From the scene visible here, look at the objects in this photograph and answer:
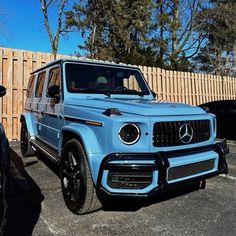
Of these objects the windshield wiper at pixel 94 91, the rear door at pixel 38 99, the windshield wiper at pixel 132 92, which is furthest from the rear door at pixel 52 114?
the windshield wiper at pixel 132 92

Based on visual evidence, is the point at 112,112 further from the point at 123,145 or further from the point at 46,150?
the point at 46,150

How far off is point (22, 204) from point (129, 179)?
1779 millimetres

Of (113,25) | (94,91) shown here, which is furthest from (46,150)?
(113,25)

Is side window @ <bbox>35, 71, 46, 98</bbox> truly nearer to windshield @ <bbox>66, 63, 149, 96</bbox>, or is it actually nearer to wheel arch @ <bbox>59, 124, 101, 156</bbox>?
windshield @ <bbox>66, 63, 149, 96</bbox>

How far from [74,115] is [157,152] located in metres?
1.35

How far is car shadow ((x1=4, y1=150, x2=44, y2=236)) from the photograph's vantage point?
11.7 ft

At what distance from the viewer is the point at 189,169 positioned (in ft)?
12.5

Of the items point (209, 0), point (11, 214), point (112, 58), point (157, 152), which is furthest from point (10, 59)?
point (209, 0)

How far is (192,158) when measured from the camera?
384 cm

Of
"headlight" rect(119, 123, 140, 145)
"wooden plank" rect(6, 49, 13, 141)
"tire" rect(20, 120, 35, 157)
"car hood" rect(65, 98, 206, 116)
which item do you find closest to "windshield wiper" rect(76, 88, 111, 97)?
"car hood" rect(65, 98, 206, 116)

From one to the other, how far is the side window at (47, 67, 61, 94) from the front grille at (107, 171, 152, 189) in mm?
2198

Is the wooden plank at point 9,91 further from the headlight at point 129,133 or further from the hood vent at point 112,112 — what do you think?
the headlight at point 129,133

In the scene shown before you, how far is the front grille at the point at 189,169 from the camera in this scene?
11.8 feet

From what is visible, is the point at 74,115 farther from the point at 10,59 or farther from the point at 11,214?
the point at 10,59
